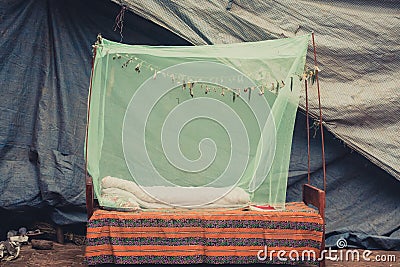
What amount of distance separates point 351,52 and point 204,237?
1829 mm

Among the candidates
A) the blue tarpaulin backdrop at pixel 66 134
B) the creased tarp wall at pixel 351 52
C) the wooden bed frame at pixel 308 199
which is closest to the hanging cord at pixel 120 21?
the blue tarpaulin backdrop at pixel 66 134

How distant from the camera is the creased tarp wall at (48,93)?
4371 millimetres

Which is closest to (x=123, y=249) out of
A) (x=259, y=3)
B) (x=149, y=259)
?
(x=149, y=259)

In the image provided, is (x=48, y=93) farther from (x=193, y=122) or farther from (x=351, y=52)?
(x=351, y=52)

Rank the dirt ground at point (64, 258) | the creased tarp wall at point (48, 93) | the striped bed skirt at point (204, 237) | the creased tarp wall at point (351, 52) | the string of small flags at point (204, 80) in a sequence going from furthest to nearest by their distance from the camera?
the creased tarp wall at point (351, 52), the creased tarp wall at point (48, 93), the string of small flags at point (204, 80), the dirt ground at point (64, 258), the striped bed skirt at point (204, 237)

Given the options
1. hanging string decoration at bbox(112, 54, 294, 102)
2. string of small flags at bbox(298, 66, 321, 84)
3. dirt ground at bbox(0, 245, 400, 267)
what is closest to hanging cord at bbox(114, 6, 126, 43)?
hanging string decoration at bbox(112, 54, 294, 102)

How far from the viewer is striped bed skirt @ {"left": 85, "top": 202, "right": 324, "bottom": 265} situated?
12.4 feet

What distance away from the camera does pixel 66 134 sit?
455 cm

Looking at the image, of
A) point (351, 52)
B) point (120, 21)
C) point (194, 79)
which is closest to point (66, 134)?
point (120, 21)

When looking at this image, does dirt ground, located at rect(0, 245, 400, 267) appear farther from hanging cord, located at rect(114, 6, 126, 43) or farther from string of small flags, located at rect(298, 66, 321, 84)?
hanging cord, located at rect(114, 6, 126, 43)

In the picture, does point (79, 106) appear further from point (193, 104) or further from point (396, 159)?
point (396, 159)

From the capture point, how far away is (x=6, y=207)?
171 inches

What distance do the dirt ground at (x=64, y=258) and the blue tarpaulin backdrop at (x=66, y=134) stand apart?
0.64 ft

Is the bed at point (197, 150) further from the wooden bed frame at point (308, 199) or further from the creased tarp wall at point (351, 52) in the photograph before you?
the creased tarp wall at point (351, 52)
